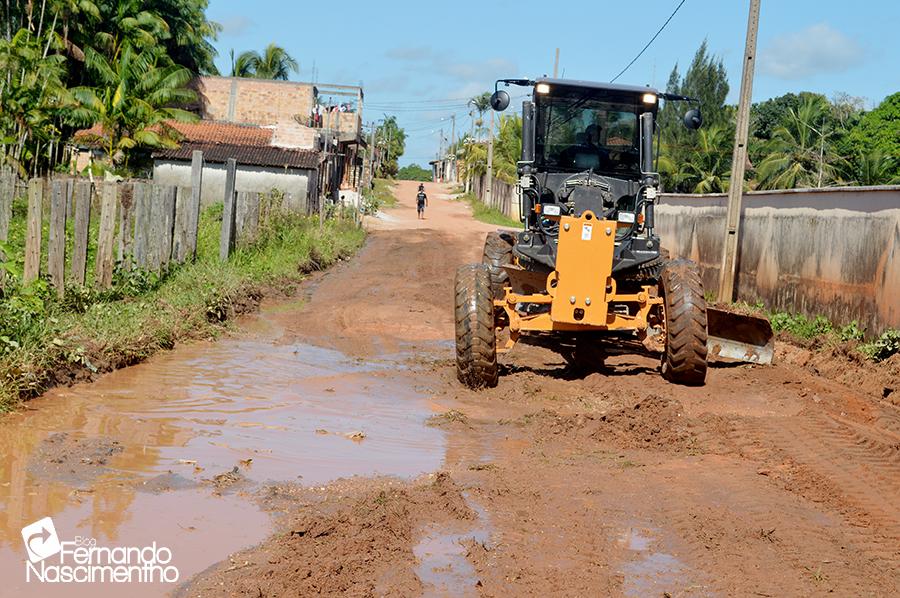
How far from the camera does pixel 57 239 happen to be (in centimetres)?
1215

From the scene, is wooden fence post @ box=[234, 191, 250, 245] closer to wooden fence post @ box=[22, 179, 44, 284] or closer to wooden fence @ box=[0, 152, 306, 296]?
wooden fence @ box=[0, 152, 306, 296]

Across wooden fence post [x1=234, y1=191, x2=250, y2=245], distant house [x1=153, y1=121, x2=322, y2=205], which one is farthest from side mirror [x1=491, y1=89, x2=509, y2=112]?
distant house [x1=153, y1=121, x2=322, y2=205]

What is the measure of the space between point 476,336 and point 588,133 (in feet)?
11.1

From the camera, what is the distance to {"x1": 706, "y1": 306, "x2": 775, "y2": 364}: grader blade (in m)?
11.6

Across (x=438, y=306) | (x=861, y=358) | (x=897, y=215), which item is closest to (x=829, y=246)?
(x=897, y=215)

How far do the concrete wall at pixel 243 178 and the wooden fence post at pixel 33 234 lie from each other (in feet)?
83.6

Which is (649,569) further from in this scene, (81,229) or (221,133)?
(221,133)

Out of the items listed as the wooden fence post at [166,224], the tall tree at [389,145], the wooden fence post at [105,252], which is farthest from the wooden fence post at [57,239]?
the tall tree at [389,145]

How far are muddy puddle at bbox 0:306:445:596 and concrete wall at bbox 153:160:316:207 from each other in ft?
87.1

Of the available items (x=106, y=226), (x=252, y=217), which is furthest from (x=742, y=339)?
(x=252, y=217)

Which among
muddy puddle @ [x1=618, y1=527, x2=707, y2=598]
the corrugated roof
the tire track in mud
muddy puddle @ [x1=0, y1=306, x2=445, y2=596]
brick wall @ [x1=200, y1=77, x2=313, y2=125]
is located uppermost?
brick wall @ [x1=200, y1=77, x2=313, y2=125]

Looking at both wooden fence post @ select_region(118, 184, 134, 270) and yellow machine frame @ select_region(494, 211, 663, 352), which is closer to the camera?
yellow machine frame @ select_region(494, 211, 663, 352)

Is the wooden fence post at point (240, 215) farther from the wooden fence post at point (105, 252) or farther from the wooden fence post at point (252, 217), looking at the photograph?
the wooden fence post at point (105, 252)

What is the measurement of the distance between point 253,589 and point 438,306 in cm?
1267
